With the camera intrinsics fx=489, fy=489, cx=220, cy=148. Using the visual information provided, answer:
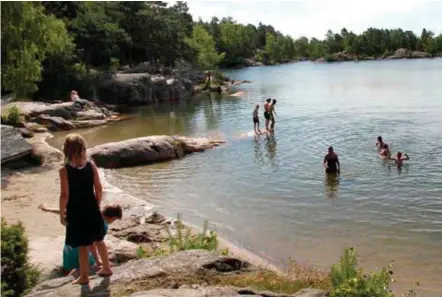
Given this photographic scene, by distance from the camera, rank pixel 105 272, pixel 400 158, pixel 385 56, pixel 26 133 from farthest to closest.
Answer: pixel 385 56 → pixel 26 133 → pixel 400 158 → pixel 105 272

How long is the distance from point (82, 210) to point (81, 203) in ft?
0.36

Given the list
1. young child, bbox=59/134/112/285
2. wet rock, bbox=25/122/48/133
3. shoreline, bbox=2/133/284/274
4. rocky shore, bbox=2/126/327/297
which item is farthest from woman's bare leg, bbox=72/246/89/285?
wet rock, bbox=25/122/48/133

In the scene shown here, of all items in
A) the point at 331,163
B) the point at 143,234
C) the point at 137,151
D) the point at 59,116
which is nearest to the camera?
the point at 143,234

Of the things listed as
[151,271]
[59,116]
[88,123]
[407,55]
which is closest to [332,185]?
[151,271]

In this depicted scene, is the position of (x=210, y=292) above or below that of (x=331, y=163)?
above

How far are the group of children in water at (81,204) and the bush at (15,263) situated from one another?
1076 millimetres

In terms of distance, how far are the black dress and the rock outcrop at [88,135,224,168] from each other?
55.4ft

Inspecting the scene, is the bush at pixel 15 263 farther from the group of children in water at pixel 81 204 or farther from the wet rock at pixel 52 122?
the wet rock at pixel 52 122

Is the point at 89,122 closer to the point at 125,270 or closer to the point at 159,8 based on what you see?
the point at 125,270

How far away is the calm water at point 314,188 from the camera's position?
44.3 feet

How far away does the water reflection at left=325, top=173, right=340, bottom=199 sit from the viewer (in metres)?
18.3

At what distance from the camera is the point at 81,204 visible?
7039 mm

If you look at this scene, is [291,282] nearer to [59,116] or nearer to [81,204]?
[81,204]

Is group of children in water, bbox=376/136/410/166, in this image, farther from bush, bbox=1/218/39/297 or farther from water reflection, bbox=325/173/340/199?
bush, bbox=1/218/39/297
